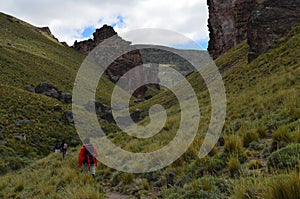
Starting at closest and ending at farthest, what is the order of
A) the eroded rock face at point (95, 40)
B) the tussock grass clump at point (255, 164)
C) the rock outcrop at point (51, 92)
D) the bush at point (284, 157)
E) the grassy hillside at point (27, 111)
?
the bush at point (284, 157), the tussock grass clump at point (255, 164), the grassy hillside at point (27, 111), the rock outcrop at point (51, 92), the eroded rock face at point (95, 40)

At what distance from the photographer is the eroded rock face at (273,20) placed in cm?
2655

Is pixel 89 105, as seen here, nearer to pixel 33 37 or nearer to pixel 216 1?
pixel 216 1

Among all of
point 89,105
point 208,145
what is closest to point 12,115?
point 89,105

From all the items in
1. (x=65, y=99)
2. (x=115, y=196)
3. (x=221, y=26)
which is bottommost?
(x=115, y=196)

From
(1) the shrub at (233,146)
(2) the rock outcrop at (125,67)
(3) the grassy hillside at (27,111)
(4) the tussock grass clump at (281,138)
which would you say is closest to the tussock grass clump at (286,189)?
(4) the tussock grass clump at (281,138)

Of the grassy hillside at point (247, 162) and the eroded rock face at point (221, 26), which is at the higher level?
the eroded rock face at point (221, 26)

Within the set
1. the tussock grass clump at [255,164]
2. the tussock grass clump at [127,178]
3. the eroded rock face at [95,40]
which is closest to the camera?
the tussock grass clump at [255,164]

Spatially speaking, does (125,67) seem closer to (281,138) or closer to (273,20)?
(273,20)

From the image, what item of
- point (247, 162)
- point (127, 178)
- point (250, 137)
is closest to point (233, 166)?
point (247, 162)

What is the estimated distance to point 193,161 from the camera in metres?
7.55

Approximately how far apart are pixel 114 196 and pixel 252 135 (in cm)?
447

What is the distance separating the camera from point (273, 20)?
26.6 m

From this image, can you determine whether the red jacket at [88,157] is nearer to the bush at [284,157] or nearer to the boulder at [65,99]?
the bush at [284,157]

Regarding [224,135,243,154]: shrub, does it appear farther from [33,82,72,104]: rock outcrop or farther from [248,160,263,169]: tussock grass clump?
[33,82,72,104]: rock outcrop
